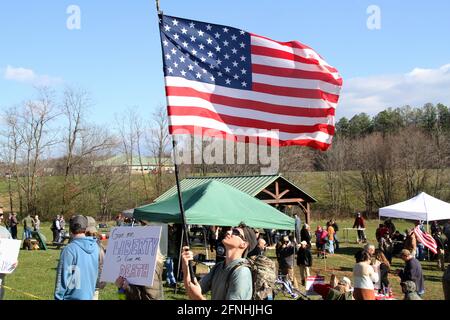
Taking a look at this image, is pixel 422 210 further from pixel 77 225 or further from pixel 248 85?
pixel 77 225

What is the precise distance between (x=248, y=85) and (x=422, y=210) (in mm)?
14689

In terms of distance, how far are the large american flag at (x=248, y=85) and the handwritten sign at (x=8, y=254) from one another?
2495 mm

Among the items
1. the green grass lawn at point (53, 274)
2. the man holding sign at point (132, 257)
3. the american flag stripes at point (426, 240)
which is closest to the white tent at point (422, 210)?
the american flag stripes at point (426, 240)

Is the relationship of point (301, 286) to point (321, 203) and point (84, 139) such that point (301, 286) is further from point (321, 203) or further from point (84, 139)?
point (321, 203)

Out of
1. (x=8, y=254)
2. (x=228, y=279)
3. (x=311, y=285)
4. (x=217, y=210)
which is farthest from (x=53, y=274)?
(x=228, y=279)

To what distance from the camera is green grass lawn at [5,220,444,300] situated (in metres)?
11.3

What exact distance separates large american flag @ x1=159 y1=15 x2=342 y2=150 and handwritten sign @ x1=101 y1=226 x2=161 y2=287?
1.57m

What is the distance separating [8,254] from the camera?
6.29 metres

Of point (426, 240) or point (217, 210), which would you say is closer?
point (217, 210)

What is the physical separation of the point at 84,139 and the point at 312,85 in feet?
148

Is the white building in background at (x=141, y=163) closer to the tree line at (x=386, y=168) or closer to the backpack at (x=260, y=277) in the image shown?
the tree line at (x=386, y=168)

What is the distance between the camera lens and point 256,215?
43.3 ft

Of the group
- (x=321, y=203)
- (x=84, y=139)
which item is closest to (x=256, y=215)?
(x=84, y=139)

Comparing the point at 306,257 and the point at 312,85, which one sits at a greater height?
the point at 312,85
